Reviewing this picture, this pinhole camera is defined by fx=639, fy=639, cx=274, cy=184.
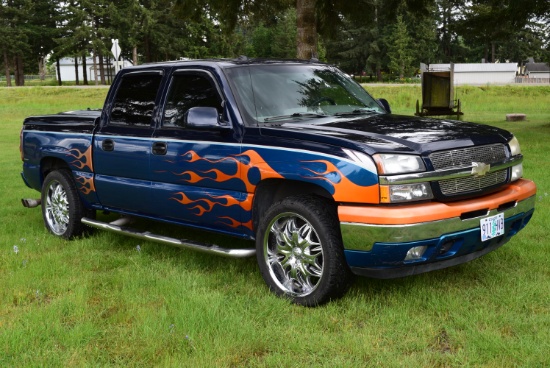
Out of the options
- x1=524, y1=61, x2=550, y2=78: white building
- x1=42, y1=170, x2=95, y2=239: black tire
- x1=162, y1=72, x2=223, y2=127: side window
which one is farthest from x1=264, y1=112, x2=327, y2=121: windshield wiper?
x1=524, y1=61, x2=550, y2=78: white building

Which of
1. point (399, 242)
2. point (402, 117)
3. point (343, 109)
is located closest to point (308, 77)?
point (343, 109)

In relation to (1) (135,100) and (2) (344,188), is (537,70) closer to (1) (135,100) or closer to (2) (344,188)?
(1) (135,100)

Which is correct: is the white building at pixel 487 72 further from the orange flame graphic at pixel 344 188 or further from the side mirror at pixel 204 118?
the orange flame graphic at pixel 344 188

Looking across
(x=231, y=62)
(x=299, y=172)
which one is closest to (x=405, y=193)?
(x=299, y=172)

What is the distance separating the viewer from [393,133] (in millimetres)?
4410

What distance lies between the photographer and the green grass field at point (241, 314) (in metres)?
3.64

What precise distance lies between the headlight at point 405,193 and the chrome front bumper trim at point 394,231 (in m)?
0.18

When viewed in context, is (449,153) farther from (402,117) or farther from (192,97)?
(192,97)

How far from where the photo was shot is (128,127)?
575 centimetres

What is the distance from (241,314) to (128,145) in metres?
2.13

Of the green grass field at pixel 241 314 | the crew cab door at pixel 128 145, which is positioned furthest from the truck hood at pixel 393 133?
the crew cab door at pixel 128 145

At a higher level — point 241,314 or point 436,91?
point 436,91

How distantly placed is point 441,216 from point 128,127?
3.01 m

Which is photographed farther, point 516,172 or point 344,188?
point 516,172
